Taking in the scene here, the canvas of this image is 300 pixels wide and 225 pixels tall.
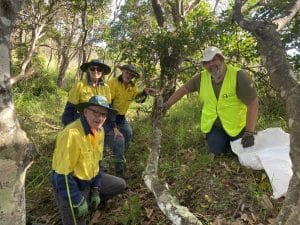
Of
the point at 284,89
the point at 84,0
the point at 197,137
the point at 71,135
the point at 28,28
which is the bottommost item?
the point at 197,137

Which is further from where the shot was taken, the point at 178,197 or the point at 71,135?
the point at 178,197

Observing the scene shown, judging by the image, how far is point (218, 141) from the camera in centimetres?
540

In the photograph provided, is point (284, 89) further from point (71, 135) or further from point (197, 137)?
point (197, 137)

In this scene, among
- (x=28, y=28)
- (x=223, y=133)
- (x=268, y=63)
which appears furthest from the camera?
(x=28, y=28)

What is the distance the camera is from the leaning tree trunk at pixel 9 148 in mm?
2814

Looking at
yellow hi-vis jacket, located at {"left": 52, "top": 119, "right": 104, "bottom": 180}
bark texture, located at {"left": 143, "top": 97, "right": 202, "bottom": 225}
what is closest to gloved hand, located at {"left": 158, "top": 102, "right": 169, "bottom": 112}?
bark texture, located at {"left": 143, "top": 97, "right": 202, "bottom": 225}

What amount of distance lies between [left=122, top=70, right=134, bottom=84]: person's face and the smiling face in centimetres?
118

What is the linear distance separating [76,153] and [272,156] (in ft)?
7.31

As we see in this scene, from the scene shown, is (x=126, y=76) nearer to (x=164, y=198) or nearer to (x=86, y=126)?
(x=86, y=126)

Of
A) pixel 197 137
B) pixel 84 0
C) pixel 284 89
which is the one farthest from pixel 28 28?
pixel 284 89

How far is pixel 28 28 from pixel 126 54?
485 cm

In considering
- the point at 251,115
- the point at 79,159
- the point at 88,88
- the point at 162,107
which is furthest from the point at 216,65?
the point at 79,159

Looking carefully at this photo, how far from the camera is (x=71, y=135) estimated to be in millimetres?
4012

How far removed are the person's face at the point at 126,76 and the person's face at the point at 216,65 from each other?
3.87 ft
